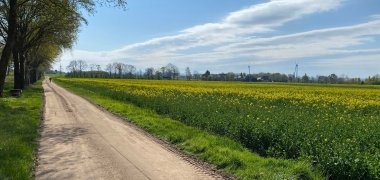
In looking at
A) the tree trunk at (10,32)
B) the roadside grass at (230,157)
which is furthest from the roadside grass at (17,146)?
the tree trunk at (10,32)

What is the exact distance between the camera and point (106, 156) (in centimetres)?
1127

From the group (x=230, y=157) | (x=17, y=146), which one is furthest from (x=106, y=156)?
(x=230, y=157)

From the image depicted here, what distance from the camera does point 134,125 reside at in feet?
60.6

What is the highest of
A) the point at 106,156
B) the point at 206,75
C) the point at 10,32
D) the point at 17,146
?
the point at 10,32

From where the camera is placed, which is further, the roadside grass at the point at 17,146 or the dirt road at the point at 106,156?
the dirt road at the point at 106,156

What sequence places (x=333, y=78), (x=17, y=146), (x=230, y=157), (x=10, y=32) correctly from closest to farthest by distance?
(x=230, y=157)
(x=17, y=146)
(x=10, y=32)
(x=333, y=78)

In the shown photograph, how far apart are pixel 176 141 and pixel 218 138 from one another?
137 centimetres

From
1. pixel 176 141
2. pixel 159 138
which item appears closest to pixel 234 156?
pixel 176 141

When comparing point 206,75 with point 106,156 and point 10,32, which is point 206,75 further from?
point 106,156

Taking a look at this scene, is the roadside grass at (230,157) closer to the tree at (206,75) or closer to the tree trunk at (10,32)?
the tree trunk at (10,32)

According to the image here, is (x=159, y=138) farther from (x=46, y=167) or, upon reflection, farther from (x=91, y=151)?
(x=46, y=167)

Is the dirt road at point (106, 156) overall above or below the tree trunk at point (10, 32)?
below

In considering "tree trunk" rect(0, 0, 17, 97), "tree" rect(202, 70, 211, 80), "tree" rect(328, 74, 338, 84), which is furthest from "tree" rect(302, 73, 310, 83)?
"tree trunk" rect(0, 0, 17, 97)

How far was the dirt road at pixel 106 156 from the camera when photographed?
9.38 metres
